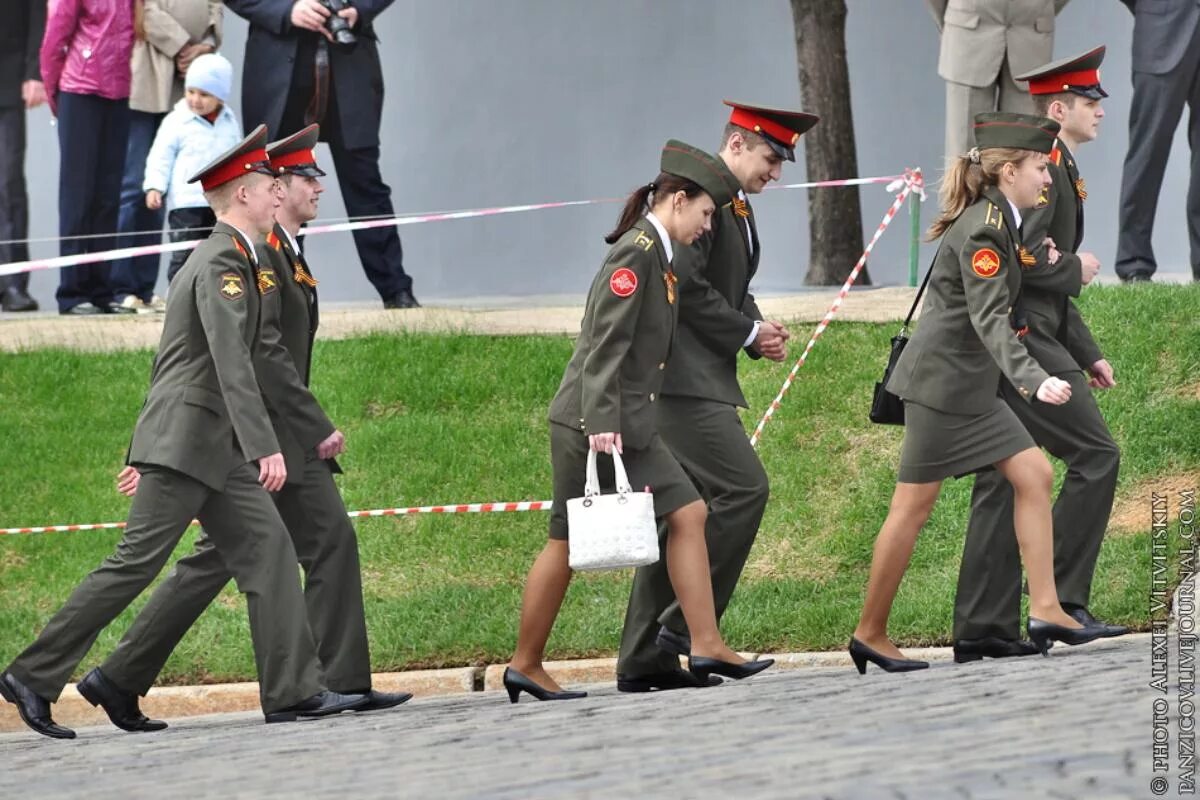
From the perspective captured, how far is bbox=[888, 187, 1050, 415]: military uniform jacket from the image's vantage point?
6656 millimetres

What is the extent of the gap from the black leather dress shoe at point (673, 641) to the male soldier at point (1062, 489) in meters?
0.88

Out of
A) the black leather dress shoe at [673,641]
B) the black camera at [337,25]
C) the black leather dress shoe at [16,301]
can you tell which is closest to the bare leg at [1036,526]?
the black leather dress shoe at [673,641]

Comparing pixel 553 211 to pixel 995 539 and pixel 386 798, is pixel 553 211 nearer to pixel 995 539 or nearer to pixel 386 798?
pixel 995 539

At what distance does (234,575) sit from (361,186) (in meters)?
6.16

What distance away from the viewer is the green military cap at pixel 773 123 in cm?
690

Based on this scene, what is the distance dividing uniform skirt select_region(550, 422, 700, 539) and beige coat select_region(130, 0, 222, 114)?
20.8 feet

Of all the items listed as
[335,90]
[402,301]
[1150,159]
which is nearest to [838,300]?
[1150,159]

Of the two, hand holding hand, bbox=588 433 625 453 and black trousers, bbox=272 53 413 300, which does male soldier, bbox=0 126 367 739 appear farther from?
black trousers, bbox=272 53 413 300

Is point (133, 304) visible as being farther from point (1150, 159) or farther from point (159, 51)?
point (1150, 159)

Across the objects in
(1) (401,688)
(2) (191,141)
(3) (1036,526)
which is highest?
(2) (191,141)

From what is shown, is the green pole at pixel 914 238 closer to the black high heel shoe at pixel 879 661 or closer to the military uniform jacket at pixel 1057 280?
the military uniform jacket at pixel 1057 280

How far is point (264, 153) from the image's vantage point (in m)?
6.69

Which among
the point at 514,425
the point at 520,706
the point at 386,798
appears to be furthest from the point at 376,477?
the point at 386,798

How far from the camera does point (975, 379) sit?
679 centimetres
